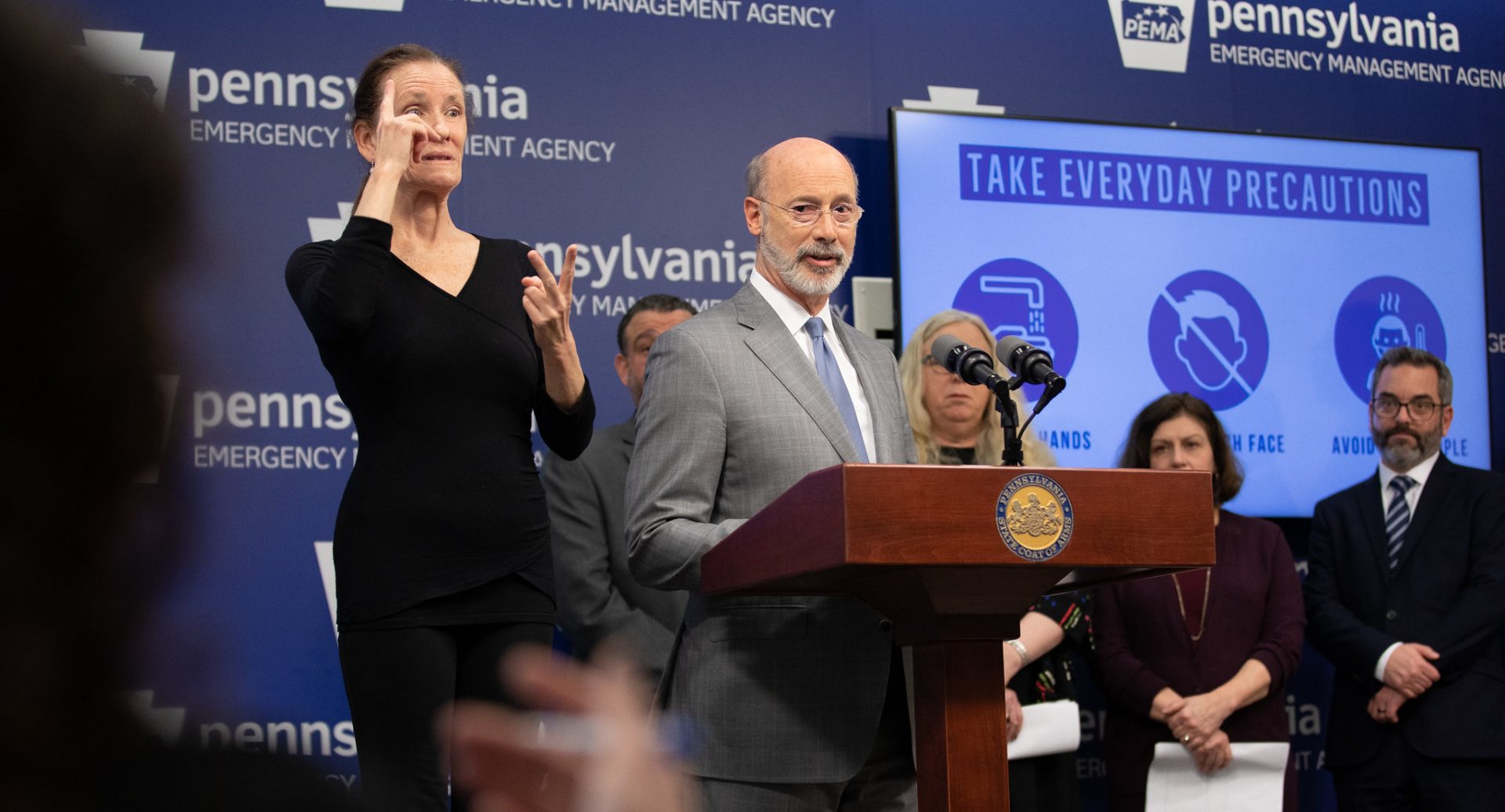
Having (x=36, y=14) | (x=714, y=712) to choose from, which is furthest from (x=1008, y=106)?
(x=36, y=14)

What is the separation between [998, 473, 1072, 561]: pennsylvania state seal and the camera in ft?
6.50

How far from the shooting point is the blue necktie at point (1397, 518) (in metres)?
5.11

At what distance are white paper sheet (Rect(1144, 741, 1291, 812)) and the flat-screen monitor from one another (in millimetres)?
1164

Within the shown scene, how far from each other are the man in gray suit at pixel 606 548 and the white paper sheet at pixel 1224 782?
159 cm

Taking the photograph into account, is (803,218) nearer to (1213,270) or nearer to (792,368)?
(792,368)

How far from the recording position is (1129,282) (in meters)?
5.43

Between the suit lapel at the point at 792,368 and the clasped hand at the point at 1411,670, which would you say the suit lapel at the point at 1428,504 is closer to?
the clasped hand at the point at 1411,670

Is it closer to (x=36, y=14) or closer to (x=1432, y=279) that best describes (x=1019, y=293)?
(x=1432, y=279)

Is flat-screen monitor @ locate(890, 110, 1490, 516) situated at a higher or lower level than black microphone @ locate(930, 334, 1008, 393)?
higher

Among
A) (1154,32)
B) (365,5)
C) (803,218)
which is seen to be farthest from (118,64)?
(1154,32)

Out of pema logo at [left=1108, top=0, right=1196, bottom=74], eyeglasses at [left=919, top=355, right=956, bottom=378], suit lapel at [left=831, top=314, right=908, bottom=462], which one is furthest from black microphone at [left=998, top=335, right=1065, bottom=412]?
pema logo at [left=1108, top=0, right=1196, bottom=74]

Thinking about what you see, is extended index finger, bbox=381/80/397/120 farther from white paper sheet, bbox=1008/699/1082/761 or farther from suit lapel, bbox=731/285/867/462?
white paper sheet, bbox=1008/699/1082/761

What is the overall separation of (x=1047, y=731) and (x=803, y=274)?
1.78 metres

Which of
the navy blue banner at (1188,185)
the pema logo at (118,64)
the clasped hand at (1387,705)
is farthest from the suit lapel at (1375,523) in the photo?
the pema logo at (118,64)
